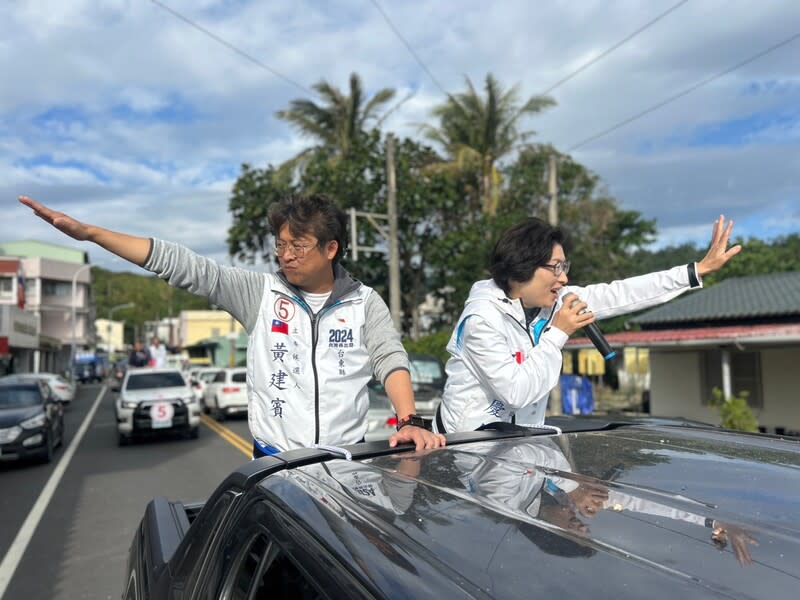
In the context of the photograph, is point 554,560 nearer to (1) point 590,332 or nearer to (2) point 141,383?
(1) point 590,332

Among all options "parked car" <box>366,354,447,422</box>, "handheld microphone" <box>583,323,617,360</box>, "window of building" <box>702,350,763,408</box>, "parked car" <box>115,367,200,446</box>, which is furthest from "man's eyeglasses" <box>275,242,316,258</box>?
"window of building" <box>702,350,763,408</box>

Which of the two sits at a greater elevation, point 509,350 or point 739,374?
point 509,350

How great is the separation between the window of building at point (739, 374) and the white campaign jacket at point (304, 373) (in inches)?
583

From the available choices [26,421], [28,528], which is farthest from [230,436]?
[28,528]

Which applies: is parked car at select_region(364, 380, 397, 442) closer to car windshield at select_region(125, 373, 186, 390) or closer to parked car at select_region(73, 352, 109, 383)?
car windshield at select_region(125, 373, 186, 390)

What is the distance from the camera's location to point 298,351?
8.73ft

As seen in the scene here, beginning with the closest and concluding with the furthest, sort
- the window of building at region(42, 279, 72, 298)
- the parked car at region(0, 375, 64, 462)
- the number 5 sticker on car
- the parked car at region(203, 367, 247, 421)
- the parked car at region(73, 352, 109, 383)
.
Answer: the parked car at region(0, 375, 64, 462) → the number 5 sticker on car → the parked car at region(203, 367, 247, 421) → the window of building at region(42, 279, 72, 298) → the parked car at region(73, 352, 109, 383)

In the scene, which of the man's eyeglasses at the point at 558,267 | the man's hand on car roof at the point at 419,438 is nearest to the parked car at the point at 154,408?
the man's eyeglasses at the point at 558,267

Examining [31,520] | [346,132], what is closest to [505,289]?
[31,520]

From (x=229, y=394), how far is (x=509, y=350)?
17.1 metres

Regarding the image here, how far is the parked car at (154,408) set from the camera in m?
13.8

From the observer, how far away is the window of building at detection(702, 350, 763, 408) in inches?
624

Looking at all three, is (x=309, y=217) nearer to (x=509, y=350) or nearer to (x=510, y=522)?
(x=509, y=350)

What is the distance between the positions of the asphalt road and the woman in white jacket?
378 centimetres
